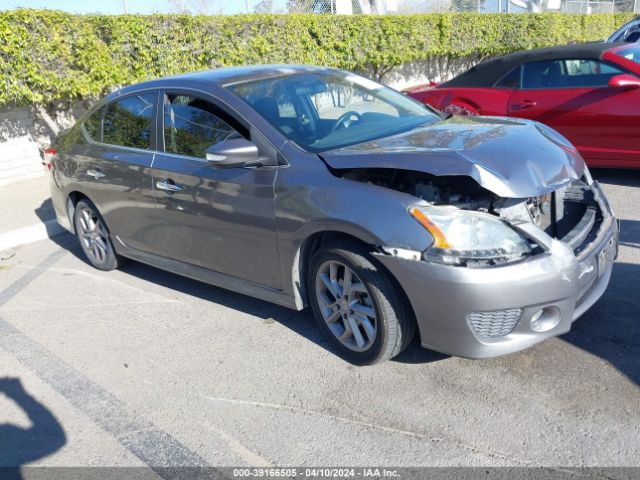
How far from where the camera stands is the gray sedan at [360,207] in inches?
126

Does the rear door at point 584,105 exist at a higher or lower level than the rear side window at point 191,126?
lower

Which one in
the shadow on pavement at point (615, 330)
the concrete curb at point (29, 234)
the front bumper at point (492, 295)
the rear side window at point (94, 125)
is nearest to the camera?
the front bumper at point (492, 295)

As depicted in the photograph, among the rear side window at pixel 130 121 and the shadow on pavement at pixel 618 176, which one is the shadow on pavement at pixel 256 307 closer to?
the rear side window at pixel 130 121

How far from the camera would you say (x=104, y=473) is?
9.89ft

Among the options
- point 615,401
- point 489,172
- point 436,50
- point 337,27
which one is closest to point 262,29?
point 337,27

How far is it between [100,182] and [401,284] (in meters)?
2.97

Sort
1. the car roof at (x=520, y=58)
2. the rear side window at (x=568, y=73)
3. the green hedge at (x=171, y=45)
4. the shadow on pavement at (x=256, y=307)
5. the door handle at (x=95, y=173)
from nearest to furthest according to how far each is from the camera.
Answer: the shadow on pavement at (x=256, y=307) < the door handle at (x=95, y=173) < the rear side window at (x=568, y=73) < the car roof at (x=520, y=58) < the green hedge at (x=171, y=45)

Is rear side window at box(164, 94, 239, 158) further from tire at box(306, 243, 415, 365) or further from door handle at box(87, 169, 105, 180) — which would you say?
tire at box(306, 243, 415, 365)

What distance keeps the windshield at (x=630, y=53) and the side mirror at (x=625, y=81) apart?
42 cm

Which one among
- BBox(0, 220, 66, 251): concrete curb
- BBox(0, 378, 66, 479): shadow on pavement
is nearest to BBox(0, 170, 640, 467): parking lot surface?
BBox(0, 378, 66, 479): shadow on pavement

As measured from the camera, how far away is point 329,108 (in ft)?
14.6

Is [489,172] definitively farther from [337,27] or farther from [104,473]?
[337,27]

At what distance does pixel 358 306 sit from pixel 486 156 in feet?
3.48

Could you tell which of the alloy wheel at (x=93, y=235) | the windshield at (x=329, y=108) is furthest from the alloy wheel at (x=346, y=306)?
the alloy wheel at (x=93, y=235)
